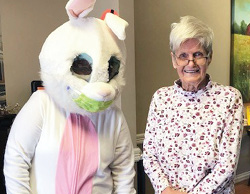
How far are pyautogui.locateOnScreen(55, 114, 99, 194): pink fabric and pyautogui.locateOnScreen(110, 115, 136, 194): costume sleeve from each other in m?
0.11

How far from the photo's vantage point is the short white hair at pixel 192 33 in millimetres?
1139

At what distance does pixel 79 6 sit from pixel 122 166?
0.58m

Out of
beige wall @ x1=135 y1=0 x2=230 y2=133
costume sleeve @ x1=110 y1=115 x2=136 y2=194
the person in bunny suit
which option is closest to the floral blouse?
costume sleeve @ x1=110 y1=115 x2=136 y2=194

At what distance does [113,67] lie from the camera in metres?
0.90

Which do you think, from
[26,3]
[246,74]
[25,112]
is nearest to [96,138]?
[25,112]

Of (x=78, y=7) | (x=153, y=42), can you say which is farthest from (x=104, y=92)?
(x=153, y=42)

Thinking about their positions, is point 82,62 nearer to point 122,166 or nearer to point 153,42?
point 122,166

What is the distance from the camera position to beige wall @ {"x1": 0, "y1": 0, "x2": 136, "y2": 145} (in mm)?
2068

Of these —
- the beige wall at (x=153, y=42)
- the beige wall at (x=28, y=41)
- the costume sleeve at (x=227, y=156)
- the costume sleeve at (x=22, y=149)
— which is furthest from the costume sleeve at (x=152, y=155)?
the beige wall at (x=153, y=42)

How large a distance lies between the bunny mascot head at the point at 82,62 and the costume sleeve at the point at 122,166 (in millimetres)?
201

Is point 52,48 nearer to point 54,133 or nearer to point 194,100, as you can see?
point 54,133

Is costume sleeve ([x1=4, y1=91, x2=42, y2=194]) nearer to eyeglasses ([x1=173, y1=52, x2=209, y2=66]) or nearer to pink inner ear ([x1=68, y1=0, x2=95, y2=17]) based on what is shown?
pink inner ear ([x1=68, y1=0, x2=95, y2=17])

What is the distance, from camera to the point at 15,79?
2.14 meters

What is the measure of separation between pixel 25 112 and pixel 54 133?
0.12 m
